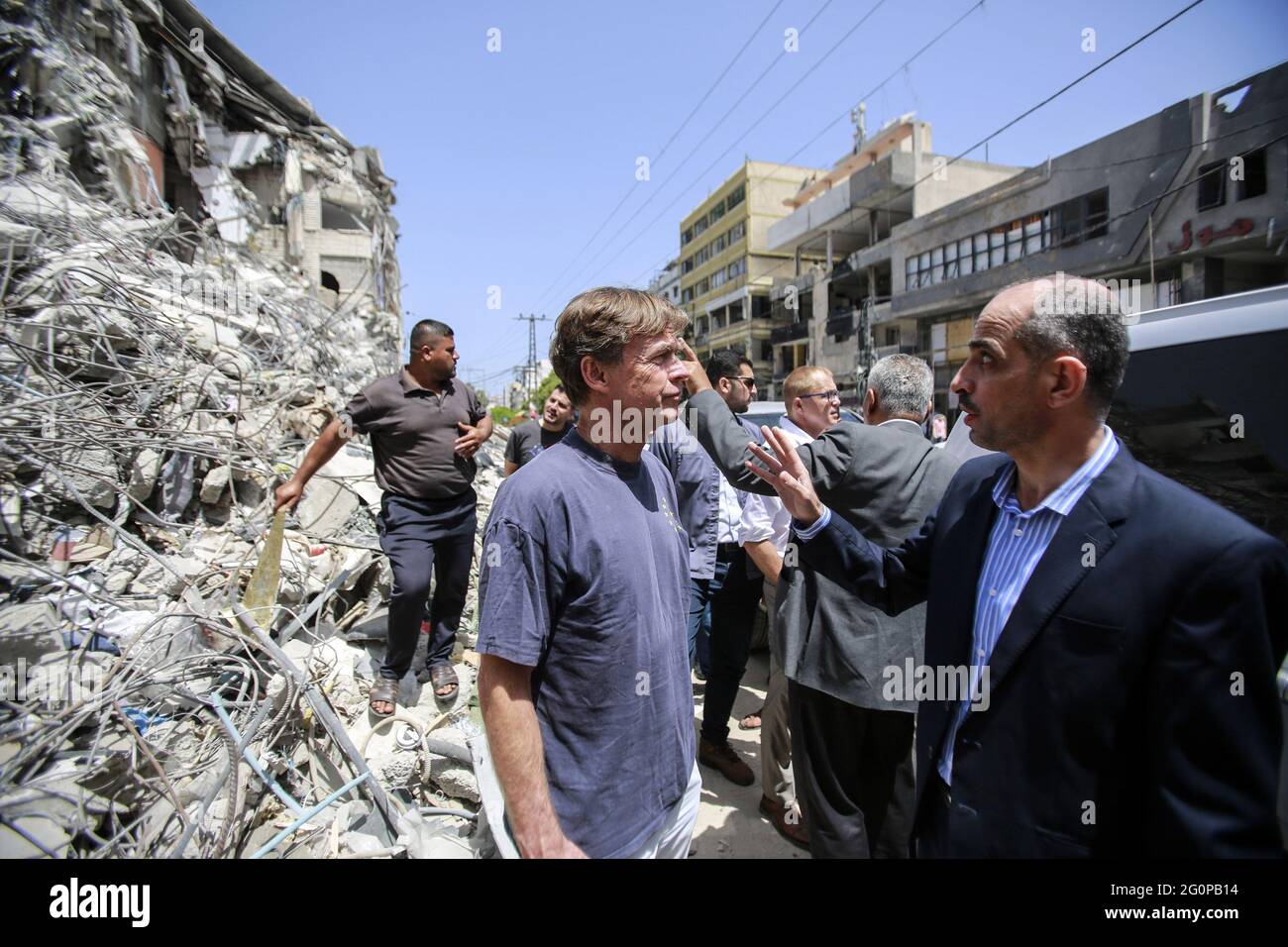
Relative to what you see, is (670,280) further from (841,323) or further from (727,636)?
(727,636)

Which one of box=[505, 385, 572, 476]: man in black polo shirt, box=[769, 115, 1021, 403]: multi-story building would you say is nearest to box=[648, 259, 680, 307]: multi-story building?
box=[769, 115, 1021, 403]: multi-story building

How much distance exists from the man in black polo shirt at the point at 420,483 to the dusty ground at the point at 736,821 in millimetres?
1562

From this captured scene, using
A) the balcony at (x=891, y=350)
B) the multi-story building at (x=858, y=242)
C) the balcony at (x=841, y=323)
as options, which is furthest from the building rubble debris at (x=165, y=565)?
the balcony at (x=841, y=323)

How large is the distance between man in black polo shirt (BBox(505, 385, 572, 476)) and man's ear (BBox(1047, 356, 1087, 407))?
12.6 feet

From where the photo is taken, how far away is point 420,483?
344 cm

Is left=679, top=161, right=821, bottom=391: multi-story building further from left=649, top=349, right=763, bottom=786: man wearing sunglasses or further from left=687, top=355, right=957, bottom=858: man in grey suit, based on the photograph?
left=687, top=355, right=957, bottom=858: man in grey suit

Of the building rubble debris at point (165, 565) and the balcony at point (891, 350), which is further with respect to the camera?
the balcony at point (891, 350)

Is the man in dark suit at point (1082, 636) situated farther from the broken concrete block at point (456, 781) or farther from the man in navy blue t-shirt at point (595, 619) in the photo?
the broken concrete block at point (456, 781)

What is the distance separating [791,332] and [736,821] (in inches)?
1355

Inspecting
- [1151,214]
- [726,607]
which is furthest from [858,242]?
[726,607]

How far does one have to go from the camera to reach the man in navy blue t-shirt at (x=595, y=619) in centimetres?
127
